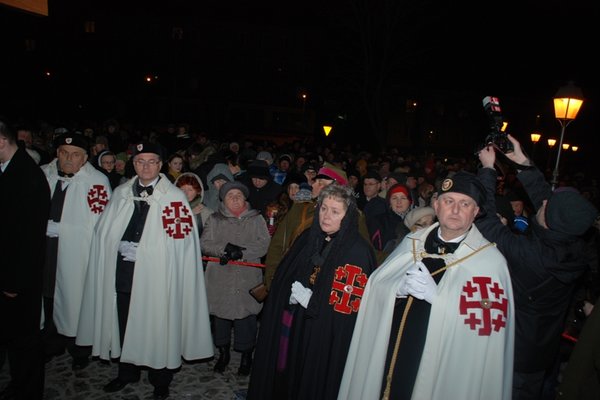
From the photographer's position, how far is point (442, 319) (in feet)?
11.0

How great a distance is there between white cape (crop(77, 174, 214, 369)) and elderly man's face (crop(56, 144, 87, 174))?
0.91 m

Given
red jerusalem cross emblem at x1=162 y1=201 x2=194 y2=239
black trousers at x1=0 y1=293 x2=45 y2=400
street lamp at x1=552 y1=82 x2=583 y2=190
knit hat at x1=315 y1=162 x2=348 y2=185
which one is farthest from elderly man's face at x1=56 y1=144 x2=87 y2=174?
street lamp at x1=552 y1=82 x2=583 y2=190

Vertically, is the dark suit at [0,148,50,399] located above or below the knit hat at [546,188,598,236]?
below

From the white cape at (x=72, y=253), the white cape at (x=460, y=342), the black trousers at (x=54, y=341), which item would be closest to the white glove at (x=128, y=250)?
the white cape at (x=72, y=253)

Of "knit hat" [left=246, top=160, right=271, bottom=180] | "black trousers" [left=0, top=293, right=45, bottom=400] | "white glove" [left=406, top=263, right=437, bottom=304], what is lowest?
"black trousers" [left=0, top=293, right=45, bottom=400]

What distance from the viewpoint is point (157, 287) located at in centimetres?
464

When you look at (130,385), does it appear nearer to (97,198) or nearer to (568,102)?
(97,198)

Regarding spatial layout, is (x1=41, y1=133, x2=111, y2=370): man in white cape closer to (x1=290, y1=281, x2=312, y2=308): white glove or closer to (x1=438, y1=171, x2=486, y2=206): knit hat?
(x1=290, y1=281, x2=312, y2=308): white glove

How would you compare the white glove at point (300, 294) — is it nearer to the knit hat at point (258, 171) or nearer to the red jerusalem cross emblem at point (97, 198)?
the red jerusalem cross emblem at point (97, 198)

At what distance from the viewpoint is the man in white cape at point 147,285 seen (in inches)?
183

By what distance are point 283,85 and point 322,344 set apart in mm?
41132

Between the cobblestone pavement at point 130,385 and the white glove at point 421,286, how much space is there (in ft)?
8.44

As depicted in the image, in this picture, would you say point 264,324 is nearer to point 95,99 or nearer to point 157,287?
point 157,287

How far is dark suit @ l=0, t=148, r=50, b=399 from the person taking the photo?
3.86 meters
